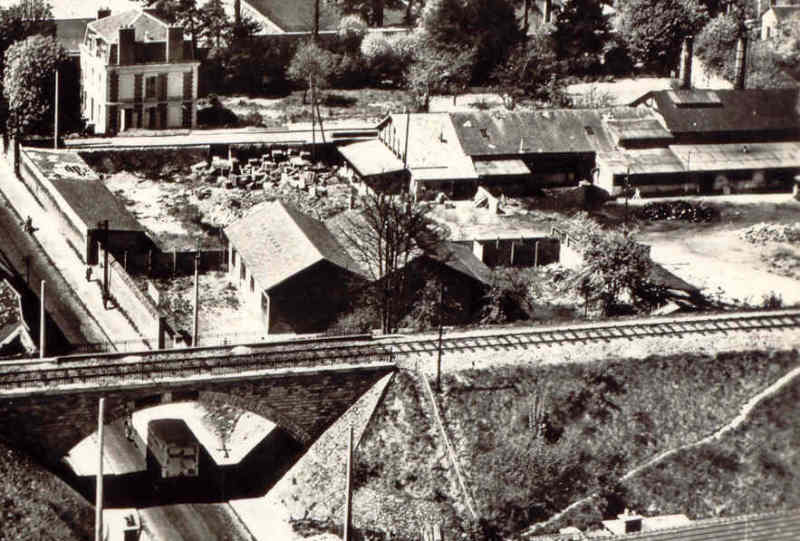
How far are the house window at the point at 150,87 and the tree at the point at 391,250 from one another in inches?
1184

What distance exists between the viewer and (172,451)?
5684 cm

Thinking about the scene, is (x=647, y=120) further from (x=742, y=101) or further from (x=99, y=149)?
(x=99, y=149)

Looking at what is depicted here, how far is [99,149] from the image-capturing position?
90.1m

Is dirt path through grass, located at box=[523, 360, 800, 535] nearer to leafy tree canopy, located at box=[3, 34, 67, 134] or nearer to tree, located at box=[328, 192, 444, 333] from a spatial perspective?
tree, located at box=[328, 192, 444, 333]

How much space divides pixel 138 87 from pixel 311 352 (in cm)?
4281

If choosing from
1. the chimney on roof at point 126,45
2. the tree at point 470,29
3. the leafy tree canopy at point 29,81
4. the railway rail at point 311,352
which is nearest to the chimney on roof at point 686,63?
the tree at point 470,29

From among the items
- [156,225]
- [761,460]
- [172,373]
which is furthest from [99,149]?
[761,460]

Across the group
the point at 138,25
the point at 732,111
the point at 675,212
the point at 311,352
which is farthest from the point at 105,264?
the point at 732,111

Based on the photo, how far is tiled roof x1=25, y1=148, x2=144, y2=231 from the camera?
75.0 metres

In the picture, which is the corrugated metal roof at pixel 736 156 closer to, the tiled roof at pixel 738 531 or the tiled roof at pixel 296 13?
the tiled roof at pixel 296 13

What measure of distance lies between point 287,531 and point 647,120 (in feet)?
161

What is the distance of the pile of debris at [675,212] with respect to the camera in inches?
3378

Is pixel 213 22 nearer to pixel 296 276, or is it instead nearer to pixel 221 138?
pixel 221 138

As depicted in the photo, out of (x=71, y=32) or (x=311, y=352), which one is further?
(x=71, y=32)
